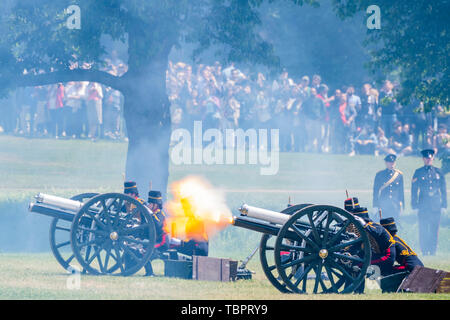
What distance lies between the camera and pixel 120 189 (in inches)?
868

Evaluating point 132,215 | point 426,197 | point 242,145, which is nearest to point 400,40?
point 426,197

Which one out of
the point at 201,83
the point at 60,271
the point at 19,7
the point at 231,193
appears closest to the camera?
the point at 60,271

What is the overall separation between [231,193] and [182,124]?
4431 mm

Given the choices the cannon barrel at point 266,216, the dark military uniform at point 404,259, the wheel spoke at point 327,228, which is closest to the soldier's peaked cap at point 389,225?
the dark military uniform at point 404,259

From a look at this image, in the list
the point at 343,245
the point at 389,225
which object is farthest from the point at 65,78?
the point at 343,245

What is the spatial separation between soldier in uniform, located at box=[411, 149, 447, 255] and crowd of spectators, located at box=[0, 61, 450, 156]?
6451 millimetres

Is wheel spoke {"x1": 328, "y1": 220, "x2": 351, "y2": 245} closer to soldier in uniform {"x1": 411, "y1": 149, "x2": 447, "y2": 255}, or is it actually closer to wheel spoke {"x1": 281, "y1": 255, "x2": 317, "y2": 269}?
wheel spoke {"x1": 281, "y1": 255, "x2": 317, "y2": 269}

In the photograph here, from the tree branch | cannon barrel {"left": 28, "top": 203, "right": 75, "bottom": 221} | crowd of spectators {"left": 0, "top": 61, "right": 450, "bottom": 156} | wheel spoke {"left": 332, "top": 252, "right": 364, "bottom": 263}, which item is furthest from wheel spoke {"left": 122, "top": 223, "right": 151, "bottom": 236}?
crowd of spectators {"left": 0, "top": 61, "right": 450, "bottom": 156}

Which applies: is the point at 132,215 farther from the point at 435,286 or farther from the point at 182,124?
the point at 182,124

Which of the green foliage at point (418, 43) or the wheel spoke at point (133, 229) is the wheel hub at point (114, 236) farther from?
the green foliage at point (418, 43)

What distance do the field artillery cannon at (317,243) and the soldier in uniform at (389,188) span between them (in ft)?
22.9

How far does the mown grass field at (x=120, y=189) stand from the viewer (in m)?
11.6

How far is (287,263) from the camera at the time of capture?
36.5 feet

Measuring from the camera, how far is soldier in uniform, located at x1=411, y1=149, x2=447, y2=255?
18109mm
